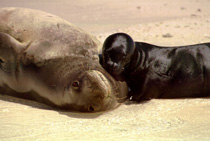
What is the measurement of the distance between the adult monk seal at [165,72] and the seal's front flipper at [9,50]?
1175mm

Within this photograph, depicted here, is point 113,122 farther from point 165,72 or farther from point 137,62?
point 165,72

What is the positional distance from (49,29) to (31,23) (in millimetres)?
275

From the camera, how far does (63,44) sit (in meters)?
4.70

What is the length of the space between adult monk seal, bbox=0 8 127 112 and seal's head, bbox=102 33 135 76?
0.10m

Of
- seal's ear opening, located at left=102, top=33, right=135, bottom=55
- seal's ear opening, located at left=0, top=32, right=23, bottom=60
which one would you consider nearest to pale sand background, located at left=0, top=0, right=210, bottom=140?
seal's ear opening, located at left=0, top=32, right=23, bottom=60

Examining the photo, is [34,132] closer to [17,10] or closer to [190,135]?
[190,135]

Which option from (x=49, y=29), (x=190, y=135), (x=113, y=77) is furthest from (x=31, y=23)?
(x=190, y=135)

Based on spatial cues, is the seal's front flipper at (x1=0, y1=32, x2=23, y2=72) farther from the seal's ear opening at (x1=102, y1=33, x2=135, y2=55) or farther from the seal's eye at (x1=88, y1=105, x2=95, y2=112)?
the seal's eye at (x1=88, y1=105, x2=95, y2=112)

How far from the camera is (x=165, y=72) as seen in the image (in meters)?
4.89

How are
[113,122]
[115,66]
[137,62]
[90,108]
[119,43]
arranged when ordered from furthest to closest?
[137,62] → [119,43] → [115,66] → [90,108] → [113,122]

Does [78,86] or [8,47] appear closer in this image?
[78,86]

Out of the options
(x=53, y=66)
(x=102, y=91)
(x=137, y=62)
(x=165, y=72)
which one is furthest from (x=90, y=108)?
(x=165, y=72)

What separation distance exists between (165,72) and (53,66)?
1.37 metres

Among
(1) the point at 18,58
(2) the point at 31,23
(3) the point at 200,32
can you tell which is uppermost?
(2) the point at 31,23
